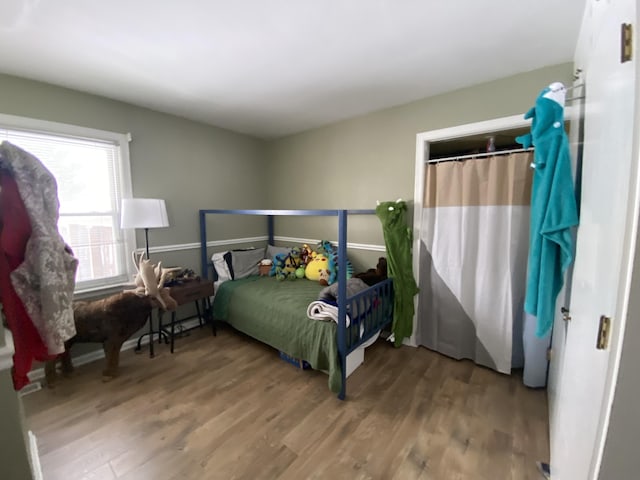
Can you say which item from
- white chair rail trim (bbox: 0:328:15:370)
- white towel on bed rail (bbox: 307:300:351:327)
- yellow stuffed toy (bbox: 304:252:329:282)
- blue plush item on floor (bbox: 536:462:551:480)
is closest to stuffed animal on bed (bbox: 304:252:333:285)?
yellow stuffed toy (bbox: 304:252:329:282)

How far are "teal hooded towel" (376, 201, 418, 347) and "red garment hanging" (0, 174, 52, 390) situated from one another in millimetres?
2216

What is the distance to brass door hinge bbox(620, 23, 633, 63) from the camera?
2.03 feet

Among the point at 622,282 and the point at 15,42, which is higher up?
the point at 15,42

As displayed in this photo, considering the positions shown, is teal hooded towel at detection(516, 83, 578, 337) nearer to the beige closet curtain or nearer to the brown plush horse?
the beige closet curtain

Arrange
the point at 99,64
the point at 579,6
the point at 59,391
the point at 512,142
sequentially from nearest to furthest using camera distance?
the point at 579,6, the point at 99,64, the point at 59,391, the point at 512,142

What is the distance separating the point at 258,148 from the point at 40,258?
10.1ft

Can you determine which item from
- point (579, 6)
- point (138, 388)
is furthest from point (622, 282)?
point (138, 388)

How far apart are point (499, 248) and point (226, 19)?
2411mm

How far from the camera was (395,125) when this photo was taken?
260cm

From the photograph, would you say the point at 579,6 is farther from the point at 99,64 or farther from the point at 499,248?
the point at 99,64

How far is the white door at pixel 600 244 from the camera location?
0.62 meters

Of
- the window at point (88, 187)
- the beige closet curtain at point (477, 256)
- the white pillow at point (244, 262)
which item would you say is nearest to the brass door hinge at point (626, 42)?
the beige closet curtain at point (477, 256)

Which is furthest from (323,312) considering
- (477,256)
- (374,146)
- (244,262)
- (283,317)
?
(374,146)

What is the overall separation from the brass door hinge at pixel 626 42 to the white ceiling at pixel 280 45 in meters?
0.94
